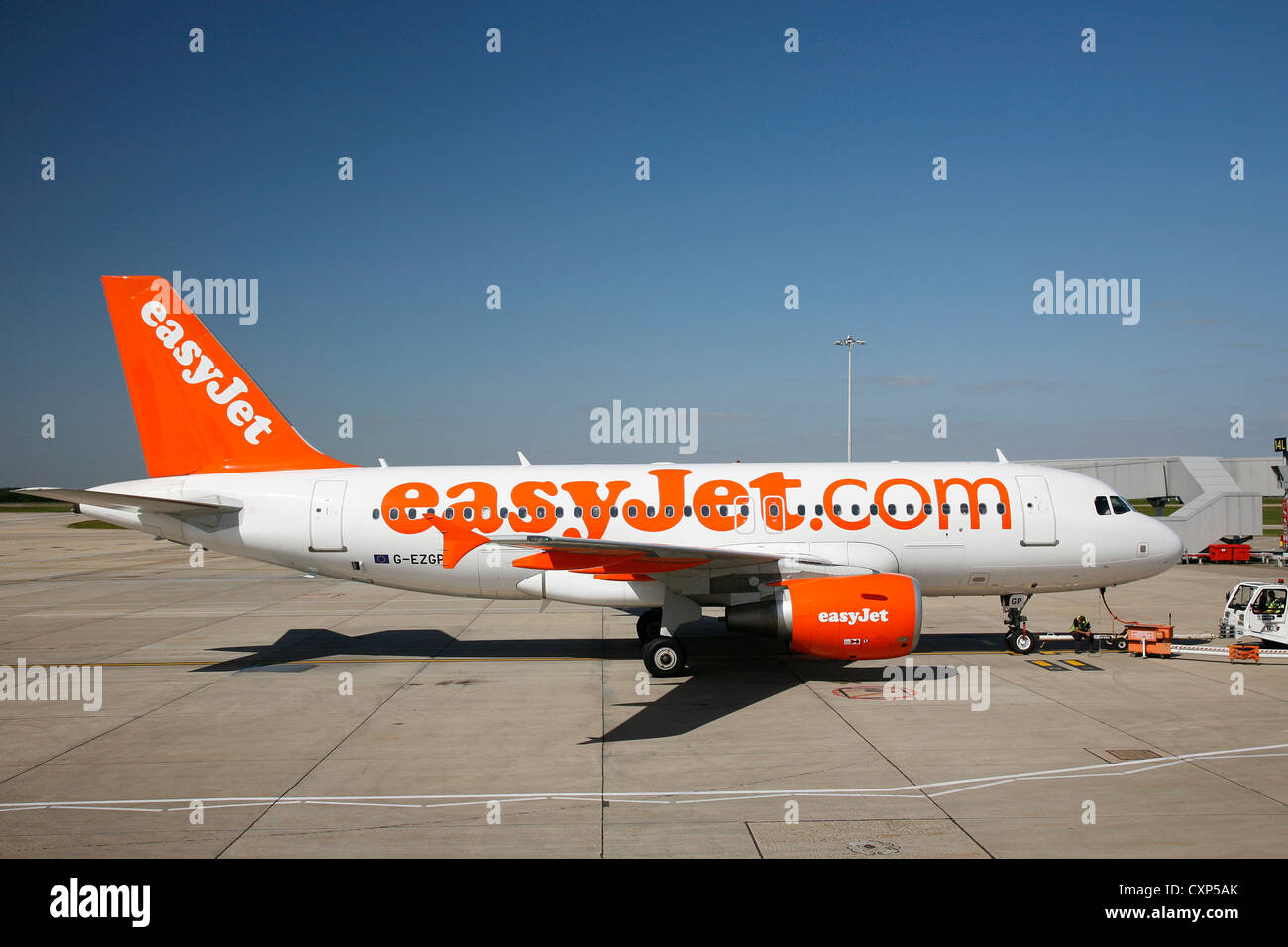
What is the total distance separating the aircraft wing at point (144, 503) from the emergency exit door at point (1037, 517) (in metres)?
17.4

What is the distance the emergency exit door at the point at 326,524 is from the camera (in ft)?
58.4

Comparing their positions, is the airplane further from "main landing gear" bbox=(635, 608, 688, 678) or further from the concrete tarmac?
the concrete tarmac

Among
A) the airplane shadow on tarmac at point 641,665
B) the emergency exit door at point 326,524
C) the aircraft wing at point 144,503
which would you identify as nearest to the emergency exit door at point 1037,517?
the airplane shadow on tarmac at point 641,665

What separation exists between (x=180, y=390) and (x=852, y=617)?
15621mm

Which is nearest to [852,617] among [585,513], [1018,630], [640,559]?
[640,559]

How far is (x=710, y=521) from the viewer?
1747 cm

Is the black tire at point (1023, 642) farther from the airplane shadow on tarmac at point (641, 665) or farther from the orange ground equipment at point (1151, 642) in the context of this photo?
the orange ground equipment at point (1151, 642)

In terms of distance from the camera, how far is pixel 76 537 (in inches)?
2611

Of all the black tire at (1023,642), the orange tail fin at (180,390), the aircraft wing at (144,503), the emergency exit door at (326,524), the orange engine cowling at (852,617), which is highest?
the orange tail fin at (180,390)

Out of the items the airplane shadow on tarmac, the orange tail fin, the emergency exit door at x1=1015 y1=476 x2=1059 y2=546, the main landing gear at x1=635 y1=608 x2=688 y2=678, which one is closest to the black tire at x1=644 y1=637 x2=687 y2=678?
the main landing gear at x1=635 y1=608 x2=688 y2=678

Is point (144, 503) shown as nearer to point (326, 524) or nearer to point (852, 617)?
point (326, 524)
